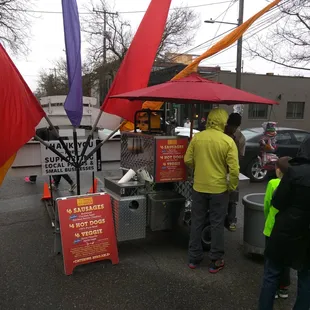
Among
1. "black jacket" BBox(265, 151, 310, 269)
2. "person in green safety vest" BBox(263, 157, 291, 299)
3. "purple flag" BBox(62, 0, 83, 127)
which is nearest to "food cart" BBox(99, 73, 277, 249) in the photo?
"purple flag" BBox(62, 0, 83, 127)

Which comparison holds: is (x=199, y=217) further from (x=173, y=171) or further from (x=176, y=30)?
(x=176, y=30)

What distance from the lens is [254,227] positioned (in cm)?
413

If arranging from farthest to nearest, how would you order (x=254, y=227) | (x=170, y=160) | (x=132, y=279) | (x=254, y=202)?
(x=170, y=160) → (x=254, y=202) → (x=254, y=227) → (x=132, y=279)

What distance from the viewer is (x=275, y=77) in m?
27.1

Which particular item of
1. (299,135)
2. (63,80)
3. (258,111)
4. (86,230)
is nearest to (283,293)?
(86,230)

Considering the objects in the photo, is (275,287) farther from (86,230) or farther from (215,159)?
(86,230)

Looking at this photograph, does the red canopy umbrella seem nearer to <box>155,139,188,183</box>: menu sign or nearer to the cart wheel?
<box>155,139,188,183</box>: menu sign

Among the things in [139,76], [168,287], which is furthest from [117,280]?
[139,76]

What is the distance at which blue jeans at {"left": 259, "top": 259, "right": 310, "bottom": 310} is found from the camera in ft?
9.14

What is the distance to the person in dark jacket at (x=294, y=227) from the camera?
2574mm

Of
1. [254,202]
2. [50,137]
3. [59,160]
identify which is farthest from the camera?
[50,137]

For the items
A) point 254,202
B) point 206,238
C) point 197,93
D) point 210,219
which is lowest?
point 206,238

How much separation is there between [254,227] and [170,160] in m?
1.35

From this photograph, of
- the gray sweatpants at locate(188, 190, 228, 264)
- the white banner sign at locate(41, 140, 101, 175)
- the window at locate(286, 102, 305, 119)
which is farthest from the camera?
the window at locate(286, 102, 305, 119)
